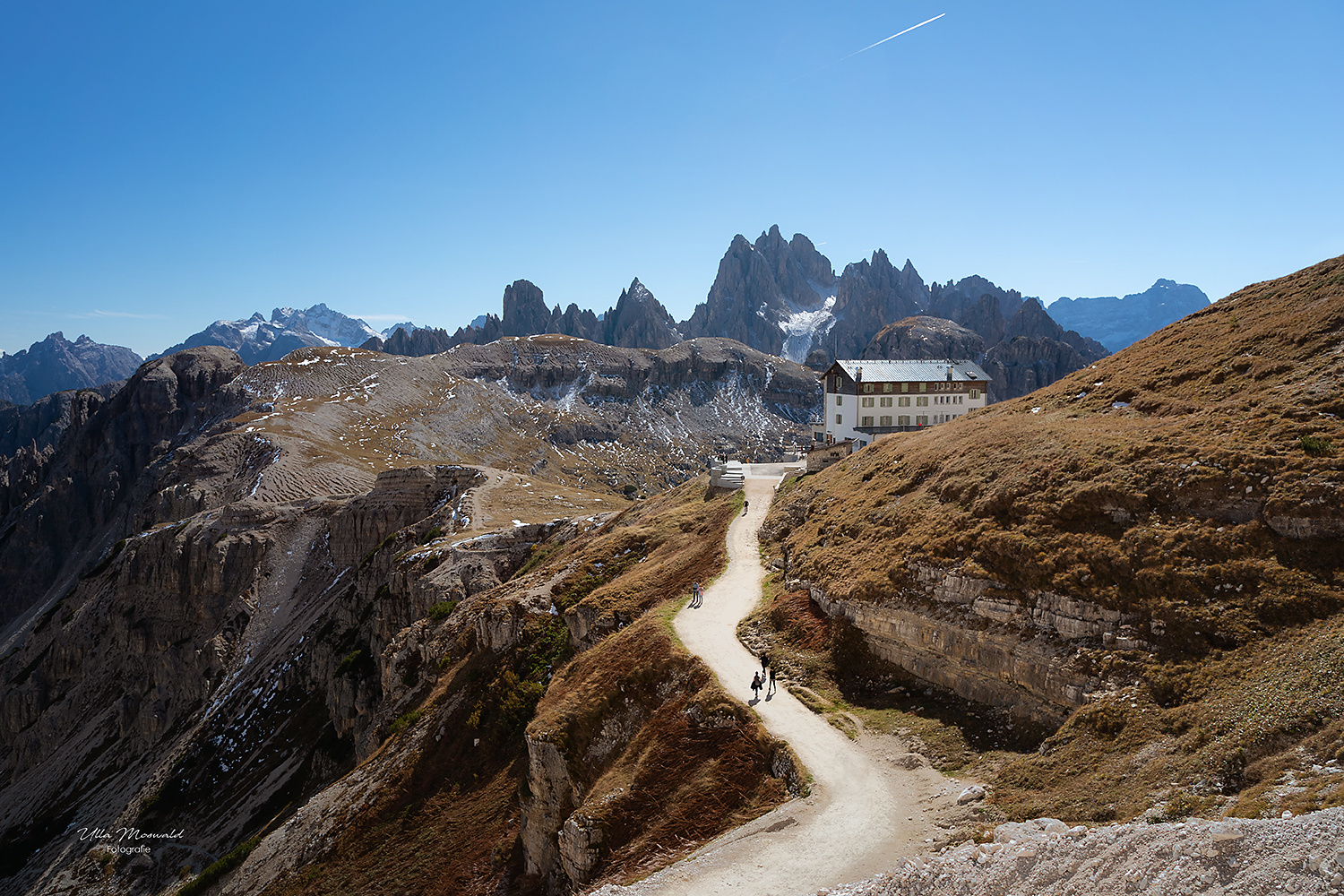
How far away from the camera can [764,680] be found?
27.9 metres

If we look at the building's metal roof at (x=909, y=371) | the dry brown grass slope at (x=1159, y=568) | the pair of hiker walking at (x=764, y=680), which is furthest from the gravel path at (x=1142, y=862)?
the building's metal roof at (x=909, y=371)

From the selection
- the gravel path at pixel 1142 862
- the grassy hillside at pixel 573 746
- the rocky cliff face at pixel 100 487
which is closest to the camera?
the gravel path at pixel 1142 862

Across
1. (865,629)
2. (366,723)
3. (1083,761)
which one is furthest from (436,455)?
(1083,761)

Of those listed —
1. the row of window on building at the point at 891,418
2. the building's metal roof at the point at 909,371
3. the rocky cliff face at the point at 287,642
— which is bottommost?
the rocky cliff face at the point at 287,642

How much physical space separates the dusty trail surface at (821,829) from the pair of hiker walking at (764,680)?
346 mm

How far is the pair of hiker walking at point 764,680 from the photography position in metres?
26.2

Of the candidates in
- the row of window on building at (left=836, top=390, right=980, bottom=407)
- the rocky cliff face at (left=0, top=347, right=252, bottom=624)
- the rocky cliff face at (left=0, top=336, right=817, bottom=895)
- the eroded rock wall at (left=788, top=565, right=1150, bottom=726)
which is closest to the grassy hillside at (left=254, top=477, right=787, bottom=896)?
the rocky cliff face at (left=0, top=336, right=817, bottom=895)

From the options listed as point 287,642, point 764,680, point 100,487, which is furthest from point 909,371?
point 100,487

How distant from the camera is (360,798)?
3769 cm

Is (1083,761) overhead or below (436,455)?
below

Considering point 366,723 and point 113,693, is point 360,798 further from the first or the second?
point 113,693

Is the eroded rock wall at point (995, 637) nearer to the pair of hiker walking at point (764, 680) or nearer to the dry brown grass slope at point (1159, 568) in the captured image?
the dry brown grass slope at point (1159, 568)

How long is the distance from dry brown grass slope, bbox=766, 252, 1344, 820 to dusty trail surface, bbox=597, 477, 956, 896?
2.92 metres

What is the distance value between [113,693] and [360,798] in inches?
3407
